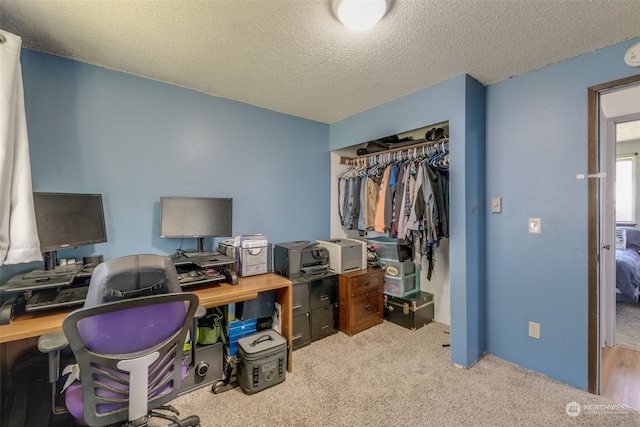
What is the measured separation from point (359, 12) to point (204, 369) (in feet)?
7.96

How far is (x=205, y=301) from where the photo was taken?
1.74 meters

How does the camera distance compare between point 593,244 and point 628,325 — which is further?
point 628,325

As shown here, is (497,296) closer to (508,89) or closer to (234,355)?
(508,89)

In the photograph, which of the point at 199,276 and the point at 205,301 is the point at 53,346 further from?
the point at 199,276

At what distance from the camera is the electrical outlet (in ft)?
6.79

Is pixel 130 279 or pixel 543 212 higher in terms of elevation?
pixel 543 212

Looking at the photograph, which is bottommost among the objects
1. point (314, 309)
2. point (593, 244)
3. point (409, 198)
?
point (314, 309)

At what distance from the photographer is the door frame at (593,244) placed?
1821 mm

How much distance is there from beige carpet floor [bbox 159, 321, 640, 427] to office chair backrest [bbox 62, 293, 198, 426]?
2.02ft

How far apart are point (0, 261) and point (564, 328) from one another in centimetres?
349

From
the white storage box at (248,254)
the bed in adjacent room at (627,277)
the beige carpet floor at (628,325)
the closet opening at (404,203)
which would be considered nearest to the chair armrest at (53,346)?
the white storage box at (248,254)

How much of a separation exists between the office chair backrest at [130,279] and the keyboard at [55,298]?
19.0 inches

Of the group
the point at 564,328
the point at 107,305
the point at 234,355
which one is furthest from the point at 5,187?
the point at 564,328

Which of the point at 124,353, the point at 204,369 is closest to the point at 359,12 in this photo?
the point at 124,353
